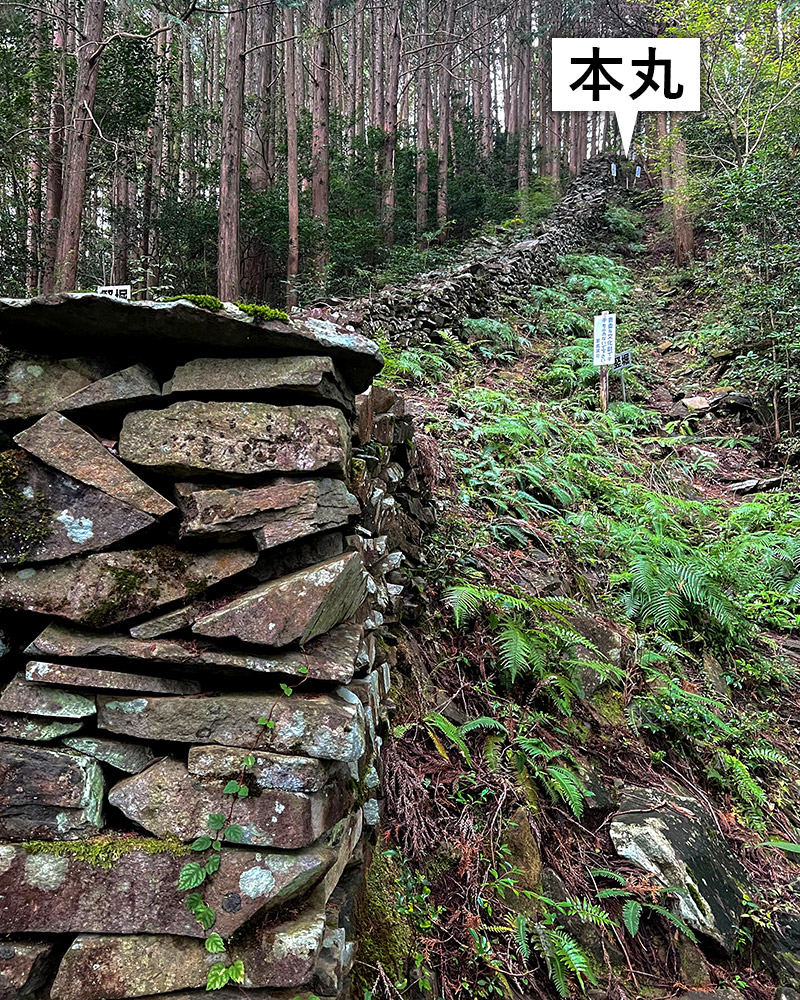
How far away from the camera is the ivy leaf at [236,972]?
5.88ft

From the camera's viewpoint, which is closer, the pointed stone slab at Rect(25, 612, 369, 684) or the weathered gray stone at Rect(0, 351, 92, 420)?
the pointed stone slab at Rect(25, 612, 369, 684)

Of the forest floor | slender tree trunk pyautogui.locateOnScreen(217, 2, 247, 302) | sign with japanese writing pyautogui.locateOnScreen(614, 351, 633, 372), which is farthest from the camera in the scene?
sign with japanese writing pyautogui.locateOnScreen(614, 351, 633, 372)

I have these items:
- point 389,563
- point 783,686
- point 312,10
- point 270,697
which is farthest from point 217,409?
point 312,10

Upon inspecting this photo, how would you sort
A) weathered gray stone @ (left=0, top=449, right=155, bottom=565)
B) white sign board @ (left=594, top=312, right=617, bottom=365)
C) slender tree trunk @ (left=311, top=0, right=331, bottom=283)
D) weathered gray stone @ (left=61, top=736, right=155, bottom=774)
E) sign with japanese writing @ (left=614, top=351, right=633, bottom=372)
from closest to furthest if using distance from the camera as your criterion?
weathered gray stone @ (left=61, top=736, right=155, bottom=774), weathered gray stone @ (left=0, top=449, right=155, bottom=565), white sign board @ (left=594, top=312, right=617, bottom=365), sign with japanese writing @ (left=614, top=351, right=633, bottom=372), slender tree trunk @ (left=311, top=0, right=331, bottom=283)

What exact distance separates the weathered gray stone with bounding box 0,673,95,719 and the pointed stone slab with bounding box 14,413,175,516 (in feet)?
2.16

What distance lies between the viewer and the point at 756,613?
565 cm

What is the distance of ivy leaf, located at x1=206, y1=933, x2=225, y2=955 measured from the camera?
5.96 feet

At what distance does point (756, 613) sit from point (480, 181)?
18.3 meters

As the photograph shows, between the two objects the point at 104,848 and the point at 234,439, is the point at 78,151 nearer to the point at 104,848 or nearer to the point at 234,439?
the point at 234,439

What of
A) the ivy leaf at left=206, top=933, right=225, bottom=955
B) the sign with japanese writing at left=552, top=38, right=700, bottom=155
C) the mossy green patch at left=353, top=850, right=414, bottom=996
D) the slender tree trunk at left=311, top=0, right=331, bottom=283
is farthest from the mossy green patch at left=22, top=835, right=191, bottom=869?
the slender tree trunk at left=311, top=0, right=331, bottom=283

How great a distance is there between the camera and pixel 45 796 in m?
1.93

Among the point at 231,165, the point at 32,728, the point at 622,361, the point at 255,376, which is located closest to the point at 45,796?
the point at 32,728

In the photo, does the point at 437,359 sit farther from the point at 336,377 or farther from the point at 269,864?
the point at 269,864

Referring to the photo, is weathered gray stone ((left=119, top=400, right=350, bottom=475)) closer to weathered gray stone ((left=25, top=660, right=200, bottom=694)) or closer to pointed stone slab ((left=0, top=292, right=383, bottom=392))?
pointed stone slab ((left=0, top=292, right=383, bottom=392))
